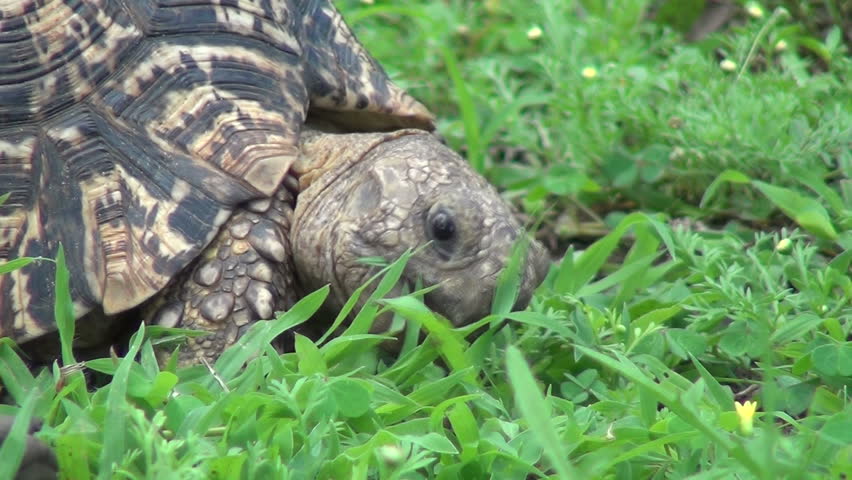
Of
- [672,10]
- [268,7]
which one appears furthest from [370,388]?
[672,10]

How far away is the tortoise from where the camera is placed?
97.6 inches

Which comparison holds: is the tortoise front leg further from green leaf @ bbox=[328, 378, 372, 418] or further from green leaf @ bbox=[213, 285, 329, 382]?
green leaf @ bbox=[328, 378, 372, 418]

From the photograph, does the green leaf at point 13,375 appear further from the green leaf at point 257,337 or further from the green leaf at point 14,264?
the green leaf at point 257,337

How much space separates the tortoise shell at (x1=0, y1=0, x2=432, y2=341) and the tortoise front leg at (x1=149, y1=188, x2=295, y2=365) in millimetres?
71

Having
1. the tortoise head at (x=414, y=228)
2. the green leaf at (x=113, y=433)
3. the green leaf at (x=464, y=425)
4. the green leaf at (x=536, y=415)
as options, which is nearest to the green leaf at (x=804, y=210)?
the tortoise head at (x=414, y=228)

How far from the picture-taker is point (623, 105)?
11.6ft

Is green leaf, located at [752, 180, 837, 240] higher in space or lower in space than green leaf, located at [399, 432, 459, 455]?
lower

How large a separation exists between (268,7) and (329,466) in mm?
1342

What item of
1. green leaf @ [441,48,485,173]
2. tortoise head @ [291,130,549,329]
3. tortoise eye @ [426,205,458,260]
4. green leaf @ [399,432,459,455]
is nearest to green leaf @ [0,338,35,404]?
tortoise head @ [291,130,549,329]

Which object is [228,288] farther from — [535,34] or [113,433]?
[535,34]

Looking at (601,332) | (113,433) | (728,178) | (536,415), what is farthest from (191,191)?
(728,178)

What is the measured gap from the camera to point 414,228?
2529 millimetres

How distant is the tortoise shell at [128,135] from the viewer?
2469mm

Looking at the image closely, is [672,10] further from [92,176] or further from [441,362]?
[92,176]
